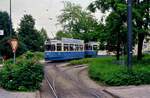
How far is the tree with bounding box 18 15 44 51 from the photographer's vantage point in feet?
327

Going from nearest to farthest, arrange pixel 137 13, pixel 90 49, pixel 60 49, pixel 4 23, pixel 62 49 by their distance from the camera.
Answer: pixel 137 13 → pixel 60 49 → pixel 62 49 → pixel 90 49 → pixel 4 23

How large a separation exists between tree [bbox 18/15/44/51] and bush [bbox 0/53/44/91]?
73.3 m

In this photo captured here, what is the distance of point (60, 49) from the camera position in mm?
55531

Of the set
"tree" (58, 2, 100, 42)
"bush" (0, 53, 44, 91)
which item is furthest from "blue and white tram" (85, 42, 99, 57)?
"bush" (0, 53, 44, 91)

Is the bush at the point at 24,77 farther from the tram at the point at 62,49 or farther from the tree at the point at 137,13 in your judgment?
the tram at the point at 62,49

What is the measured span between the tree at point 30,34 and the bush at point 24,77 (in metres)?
73.3

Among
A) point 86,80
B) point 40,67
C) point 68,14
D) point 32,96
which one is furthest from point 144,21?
point 68,14

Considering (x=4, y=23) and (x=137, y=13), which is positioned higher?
(x=4, y=23)

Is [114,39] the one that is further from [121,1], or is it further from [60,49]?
[60,49]

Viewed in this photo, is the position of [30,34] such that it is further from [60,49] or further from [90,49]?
[60,49]

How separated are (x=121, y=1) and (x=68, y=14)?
6943 centimetres

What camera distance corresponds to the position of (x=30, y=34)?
10231 cm

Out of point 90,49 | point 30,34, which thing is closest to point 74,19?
point 30,34

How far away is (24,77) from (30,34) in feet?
254
